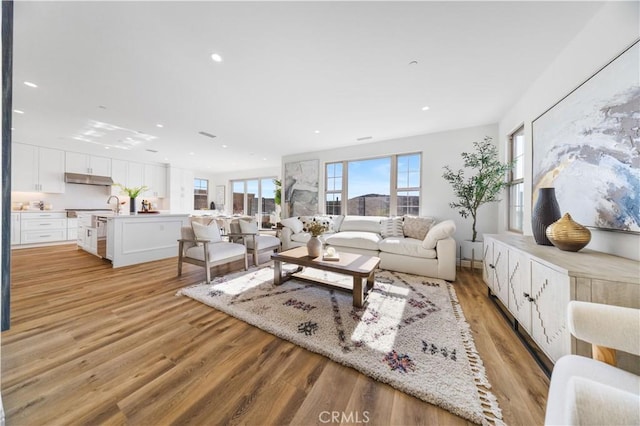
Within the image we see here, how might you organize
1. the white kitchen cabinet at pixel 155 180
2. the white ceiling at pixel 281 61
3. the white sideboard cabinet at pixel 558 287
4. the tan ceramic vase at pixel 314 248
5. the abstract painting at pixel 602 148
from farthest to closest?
the white kitchen cabinet at pixel 155 180 < the tan ceramic vase at pixel 314 248 < the white ceiling at pixel 281 61 < the abstract painting at pixel 602 148 < the white sideboard cabinet at pixel 558 287

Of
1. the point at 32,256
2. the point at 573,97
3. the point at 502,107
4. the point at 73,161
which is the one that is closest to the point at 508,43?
the point at 573,97

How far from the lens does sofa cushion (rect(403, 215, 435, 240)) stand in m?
3.63

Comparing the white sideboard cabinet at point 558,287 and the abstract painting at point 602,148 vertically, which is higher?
the abstract painting at point 602,148

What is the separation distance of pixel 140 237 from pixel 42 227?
377 cm

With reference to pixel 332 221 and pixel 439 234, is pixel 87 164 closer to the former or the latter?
pixel 332 221

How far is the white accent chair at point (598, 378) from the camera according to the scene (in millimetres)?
589

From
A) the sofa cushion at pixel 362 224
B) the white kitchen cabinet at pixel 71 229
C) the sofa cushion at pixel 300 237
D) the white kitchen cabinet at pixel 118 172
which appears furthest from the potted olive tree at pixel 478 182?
the white kitchen cabinet at pixel 71 229

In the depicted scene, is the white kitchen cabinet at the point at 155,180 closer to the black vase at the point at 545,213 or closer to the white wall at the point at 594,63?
the black vase at the point at 545,213

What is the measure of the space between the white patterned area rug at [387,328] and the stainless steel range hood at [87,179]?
5.99 m

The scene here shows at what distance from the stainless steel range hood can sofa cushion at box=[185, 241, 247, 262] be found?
17.6 feet

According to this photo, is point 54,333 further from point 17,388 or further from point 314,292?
point 314,292

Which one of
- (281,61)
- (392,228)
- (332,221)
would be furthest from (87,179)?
(392,228)

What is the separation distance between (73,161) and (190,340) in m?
7.28

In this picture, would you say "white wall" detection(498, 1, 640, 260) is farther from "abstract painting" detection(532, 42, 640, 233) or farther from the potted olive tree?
the potted olive tree
